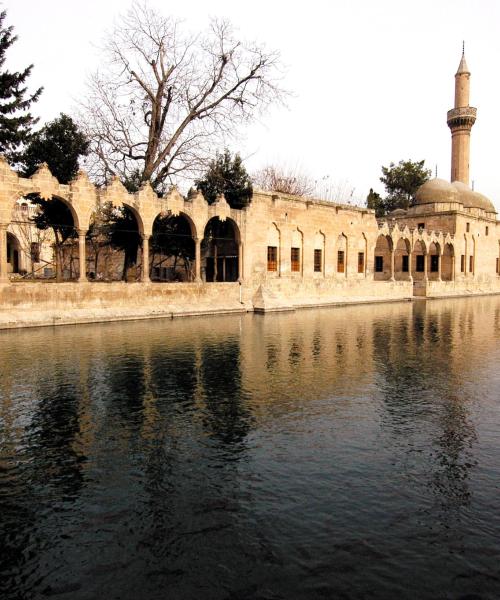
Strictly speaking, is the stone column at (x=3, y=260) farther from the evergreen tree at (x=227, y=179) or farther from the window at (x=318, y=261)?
the window at (x=318, y=261)

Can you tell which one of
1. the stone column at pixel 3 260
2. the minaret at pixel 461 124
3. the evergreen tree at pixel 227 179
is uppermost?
the minaret at pixel 461 124

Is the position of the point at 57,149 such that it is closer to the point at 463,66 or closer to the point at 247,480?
the point at 247,480

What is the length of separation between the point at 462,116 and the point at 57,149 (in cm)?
3985

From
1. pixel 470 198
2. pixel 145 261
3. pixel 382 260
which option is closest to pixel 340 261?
pixel 145 261

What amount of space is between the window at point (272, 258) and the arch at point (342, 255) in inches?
238

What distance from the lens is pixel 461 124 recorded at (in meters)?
49.0

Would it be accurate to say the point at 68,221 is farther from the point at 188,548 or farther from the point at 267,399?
the point at 188,548

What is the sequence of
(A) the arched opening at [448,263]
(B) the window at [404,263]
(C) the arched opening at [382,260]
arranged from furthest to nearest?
(B) the window at [404,263] → (C) the arched opening at [382,260] → (A) the arched opening at [448,263]

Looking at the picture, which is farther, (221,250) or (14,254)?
(14,254)

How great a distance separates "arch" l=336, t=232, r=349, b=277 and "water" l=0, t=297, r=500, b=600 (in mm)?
21637

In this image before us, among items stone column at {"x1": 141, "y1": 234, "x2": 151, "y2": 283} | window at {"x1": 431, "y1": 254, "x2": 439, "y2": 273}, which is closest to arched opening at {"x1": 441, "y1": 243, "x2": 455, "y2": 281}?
window at {"x1": 431, "y1": 254, "x2": 439, "y2": 273}

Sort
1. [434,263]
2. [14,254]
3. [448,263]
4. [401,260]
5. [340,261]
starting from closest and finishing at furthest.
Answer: [340,261], [14,254], [448,263], [434,263], [401,260]

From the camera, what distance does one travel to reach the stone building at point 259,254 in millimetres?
17844

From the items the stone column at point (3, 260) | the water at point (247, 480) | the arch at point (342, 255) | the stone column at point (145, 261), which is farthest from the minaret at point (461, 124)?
the water at point (247, 480)
